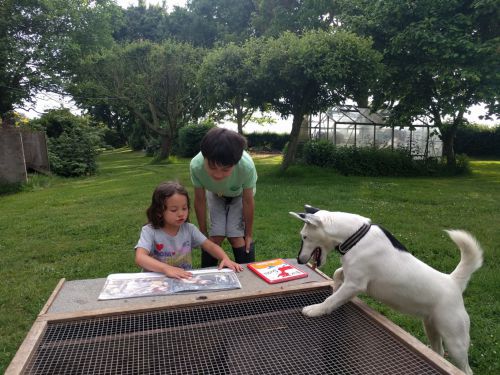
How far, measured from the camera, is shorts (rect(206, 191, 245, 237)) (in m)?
3.22

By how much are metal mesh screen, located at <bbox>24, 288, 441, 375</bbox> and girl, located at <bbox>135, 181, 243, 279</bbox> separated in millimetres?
526

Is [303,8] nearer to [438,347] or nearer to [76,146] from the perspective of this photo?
[76,146]

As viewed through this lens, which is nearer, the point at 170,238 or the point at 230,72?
the point at 170,238

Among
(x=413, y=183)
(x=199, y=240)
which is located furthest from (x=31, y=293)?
(x=413, y=183)

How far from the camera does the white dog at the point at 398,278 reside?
80.3 inches

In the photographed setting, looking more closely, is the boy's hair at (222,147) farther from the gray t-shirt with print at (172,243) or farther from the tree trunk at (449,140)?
the tree trunk at (449,140)

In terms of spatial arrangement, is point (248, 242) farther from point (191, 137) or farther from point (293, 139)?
point (191, 137)

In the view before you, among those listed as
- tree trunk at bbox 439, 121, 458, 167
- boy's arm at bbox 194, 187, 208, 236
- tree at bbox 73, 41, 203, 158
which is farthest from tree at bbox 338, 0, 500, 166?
boy's arm at bbox 194, 187, 208, 236

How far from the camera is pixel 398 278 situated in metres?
2.07

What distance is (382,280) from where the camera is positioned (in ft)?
6.87

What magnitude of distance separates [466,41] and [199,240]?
1277cm

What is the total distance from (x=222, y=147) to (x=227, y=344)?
1173mm

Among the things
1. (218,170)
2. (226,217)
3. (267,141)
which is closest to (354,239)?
(218,170)

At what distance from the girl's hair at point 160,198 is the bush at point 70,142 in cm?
1287
